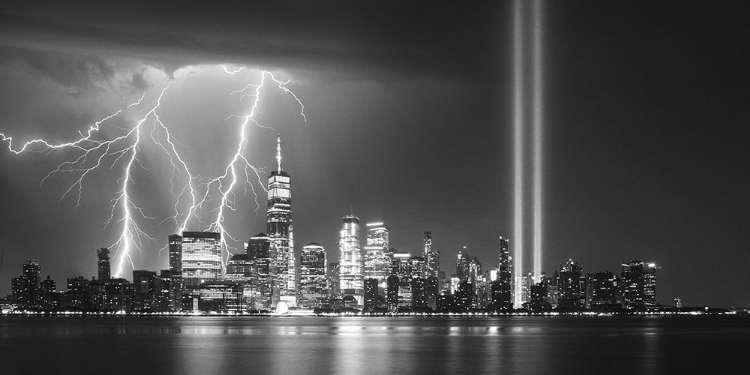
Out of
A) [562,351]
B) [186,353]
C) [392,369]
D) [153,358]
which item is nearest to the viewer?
[392,369]

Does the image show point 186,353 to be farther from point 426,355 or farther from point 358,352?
point 426,355

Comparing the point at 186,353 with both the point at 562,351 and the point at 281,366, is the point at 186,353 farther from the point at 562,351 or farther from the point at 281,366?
the point at 562,351

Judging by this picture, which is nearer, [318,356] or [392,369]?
[392,369]

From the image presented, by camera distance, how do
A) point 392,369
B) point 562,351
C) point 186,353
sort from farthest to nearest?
point 562,351, point 186,353, point 392,369

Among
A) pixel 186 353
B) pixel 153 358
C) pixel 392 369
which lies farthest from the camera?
pixel 186 353

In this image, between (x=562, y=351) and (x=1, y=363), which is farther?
(x=562, y=351)

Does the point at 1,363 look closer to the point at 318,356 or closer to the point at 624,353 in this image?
the point at 318,356

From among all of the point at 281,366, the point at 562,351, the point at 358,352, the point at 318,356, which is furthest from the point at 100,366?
the point at 562,351

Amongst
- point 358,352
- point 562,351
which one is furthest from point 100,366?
point 562,351

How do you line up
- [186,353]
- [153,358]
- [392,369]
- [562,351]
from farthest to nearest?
[562,351], [186,353], [153,358], [392,369]
